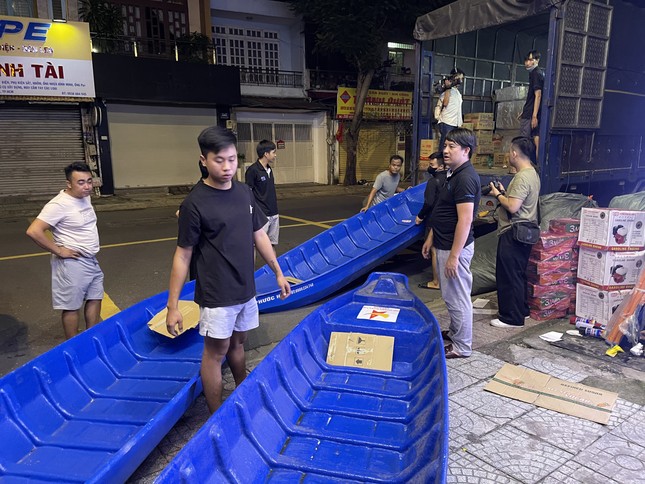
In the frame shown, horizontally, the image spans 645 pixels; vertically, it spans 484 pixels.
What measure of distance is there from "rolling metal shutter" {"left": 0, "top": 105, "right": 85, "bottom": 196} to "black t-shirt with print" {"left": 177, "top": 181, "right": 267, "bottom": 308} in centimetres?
1406

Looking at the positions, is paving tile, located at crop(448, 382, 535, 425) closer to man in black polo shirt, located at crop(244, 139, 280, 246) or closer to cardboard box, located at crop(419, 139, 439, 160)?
man in black polo shirt, located at crop(244, 139, 280, 246)

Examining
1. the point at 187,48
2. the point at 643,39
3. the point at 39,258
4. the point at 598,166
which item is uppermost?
the point at 187,48

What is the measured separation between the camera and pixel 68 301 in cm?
370

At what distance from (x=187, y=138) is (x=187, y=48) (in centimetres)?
302

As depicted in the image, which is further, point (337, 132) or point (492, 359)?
point (337, 132)

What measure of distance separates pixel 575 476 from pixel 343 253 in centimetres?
408

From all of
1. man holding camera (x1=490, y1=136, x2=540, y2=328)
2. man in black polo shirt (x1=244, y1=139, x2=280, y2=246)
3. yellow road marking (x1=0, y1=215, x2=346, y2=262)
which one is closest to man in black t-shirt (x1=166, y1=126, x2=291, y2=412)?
man holding camera (x1=490, y1=136, x2=540, y2=328)

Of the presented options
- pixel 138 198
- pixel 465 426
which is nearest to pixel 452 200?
pixel 465 426

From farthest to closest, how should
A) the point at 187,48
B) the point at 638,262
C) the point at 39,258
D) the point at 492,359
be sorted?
1. the point at 187,48
2. the point at 39,258
3. the point at 638,262
4. the point at 492,359

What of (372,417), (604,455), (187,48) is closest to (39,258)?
(372,417)

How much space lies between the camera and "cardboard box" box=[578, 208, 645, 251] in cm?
438

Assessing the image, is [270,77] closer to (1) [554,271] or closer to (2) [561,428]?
(1) [554,271]

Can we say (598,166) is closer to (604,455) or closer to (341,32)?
(604,455)

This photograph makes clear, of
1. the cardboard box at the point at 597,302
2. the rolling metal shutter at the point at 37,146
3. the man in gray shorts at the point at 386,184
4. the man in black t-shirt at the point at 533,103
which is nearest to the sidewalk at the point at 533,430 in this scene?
the cardboard box at the point at 597,302
